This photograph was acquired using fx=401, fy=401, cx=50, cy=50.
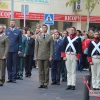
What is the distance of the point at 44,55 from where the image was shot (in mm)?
13586

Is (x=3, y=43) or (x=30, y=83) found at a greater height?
(x=3, y=43)

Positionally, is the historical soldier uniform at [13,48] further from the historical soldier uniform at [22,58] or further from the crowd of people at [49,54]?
the historical soldier uniform at [22,58]

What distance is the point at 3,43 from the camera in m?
13.9

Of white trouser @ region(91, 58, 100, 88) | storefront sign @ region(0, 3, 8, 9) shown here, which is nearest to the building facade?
storefront sign @ region(0, 3, 8, 9)

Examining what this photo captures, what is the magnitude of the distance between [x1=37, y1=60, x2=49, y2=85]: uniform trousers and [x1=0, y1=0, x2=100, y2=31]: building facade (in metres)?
20.3

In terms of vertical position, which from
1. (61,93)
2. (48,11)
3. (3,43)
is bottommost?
(61,93)

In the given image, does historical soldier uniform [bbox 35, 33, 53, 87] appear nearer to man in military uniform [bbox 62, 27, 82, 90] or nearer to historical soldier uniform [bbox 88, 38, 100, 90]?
man in military uniform [bbox 62, 27, 82, 90]

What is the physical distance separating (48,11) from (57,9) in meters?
1.23

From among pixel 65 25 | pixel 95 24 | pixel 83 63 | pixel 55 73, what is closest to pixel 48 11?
pixel 65 25

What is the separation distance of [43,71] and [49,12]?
24.0 metres

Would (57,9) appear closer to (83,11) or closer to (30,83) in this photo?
(83,11)

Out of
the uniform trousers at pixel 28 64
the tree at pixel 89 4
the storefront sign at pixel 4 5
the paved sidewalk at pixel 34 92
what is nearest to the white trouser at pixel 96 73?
the paved sidewalk at pixel 34 92

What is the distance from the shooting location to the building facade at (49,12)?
113 ft

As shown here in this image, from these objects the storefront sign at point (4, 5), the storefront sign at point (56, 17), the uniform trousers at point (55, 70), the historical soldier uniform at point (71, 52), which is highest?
the storefront sign at point (4, 5)
